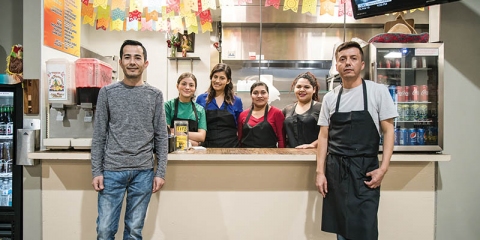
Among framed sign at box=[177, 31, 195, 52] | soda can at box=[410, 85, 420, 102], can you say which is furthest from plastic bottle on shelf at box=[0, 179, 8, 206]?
framed sign at box=[177, 31, 195, 52]

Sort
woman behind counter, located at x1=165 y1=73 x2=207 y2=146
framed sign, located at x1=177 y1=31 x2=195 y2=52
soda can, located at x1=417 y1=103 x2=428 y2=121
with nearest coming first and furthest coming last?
soda can, located at x1=417 y1=103 x2=428 y2=121 → woman behind counter, located at x1=165 y1=73 x2=207 y2=146 → framed sign, located at x1=177 y1=31 x2=195 y2=52

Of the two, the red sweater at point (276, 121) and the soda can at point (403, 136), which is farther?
the red sweater at point (276, 121)

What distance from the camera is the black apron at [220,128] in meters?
3.03

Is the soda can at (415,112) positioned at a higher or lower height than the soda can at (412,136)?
higher

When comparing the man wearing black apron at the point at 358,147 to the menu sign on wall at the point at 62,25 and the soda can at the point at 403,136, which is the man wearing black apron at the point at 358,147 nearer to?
the soda can at the point at 403,136

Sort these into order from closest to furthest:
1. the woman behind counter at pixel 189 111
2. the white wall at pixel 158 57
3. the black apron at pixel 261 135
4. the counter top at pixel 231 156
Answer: the counter top at pixel 231 156, the woman behind counter at pixel 189 111, the black apron at pixel 261 135, the white wall at pixel 158 57

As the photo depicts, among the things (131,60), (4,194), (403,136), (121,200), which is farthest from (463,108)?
(4,194)

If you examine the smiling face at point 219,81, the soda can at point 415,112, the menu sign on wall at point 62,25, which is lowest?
the soda can at point 415,112

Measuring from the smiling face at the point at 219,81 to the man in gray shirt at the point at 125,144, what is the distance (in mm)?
1000

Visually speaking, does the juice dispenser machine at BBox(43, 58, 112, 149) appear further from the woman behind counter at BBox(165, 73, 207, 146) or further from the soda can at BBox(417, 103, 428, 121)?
the soda can at BBox(417, 103, 428, 121)

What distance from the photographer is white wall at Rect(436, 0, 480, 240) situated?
8.55 ft

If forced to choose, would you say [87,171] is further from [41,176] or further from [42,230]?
[42,230]

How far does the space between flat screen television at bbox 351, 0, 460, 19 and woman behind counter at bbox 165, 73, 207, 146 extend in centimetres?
154

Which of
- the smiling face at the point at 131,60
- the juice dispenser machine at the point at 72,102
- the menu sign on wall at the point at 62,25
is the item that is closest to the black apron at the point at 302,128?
the smiling face at the point at 131,60
